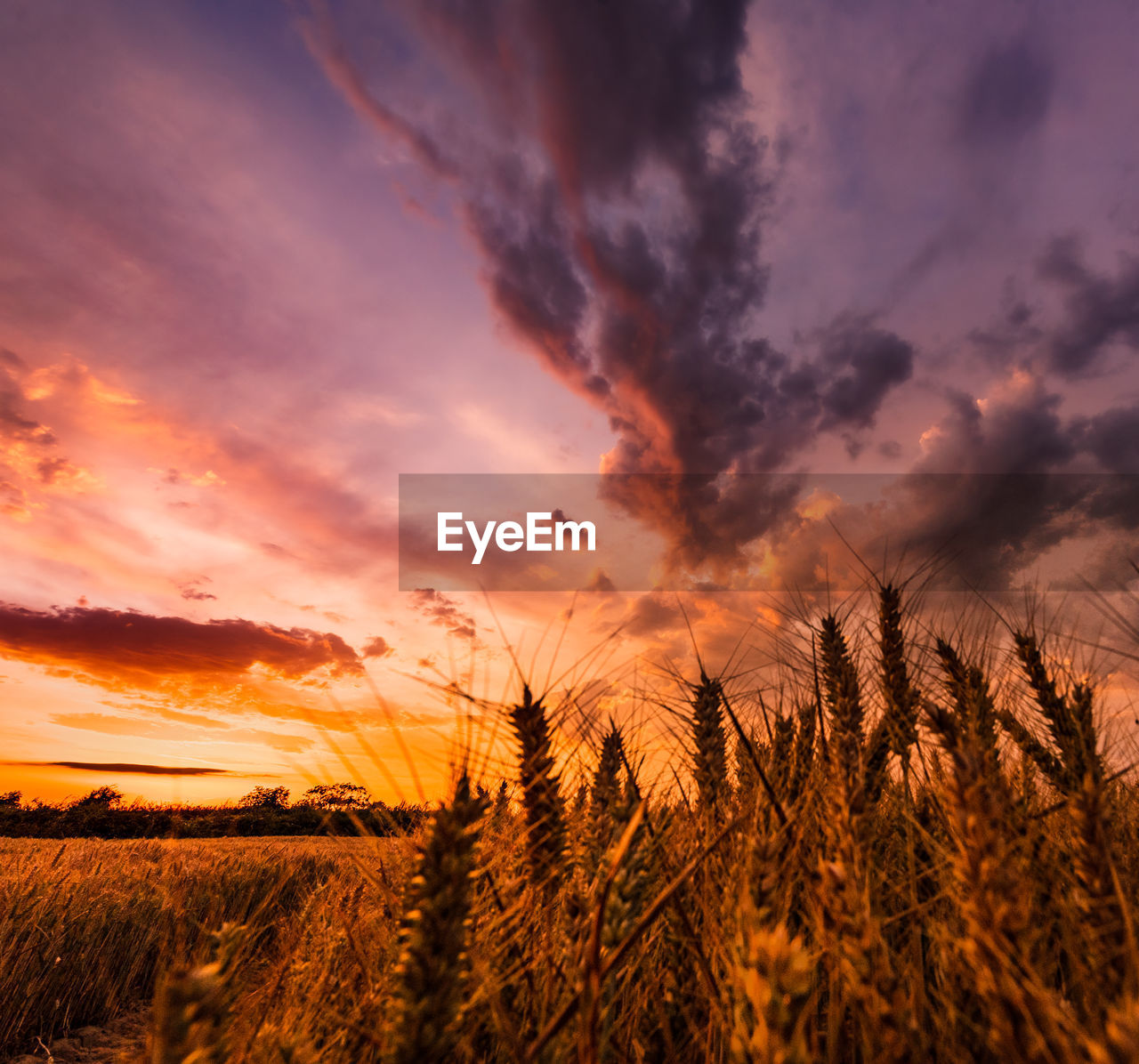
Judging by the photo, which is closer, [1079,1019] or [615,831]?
[1079,1019]

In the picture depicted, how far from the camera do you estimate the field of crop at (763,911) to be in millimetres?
1115

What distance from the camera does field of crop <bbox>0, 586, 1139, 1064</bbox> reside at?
1.12 metres

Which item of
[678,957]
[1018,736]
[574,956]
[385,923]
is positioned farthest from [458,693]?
[1018,736]

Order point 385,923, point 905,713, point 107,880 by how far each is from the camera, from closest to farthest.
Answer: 1. point 385,923
2. point 905,713
3. point 107,880

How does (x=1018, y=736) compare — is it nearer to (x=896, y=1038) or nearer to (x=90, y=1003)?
(x=896, y=1038)

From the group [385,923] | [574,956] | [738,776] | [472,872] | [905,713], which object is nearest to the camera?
[472,872]

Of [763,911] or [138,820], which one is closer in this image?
[763,911]

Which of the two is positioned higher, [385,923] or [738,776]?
[738,776]

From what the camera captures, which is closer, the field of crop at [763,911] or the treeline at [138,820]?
the field of crop at [763,911]

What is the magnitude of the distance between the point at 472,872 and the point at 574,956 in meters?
0.56

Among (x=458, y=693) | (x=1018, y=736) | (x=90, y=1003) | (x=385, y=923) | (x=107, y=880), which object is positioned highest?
(x=458, y=693)

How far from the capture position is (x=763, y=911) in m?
1.21

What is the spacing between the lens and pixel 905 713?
10.7 ft

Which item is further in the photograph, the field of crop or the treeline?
the treeline
